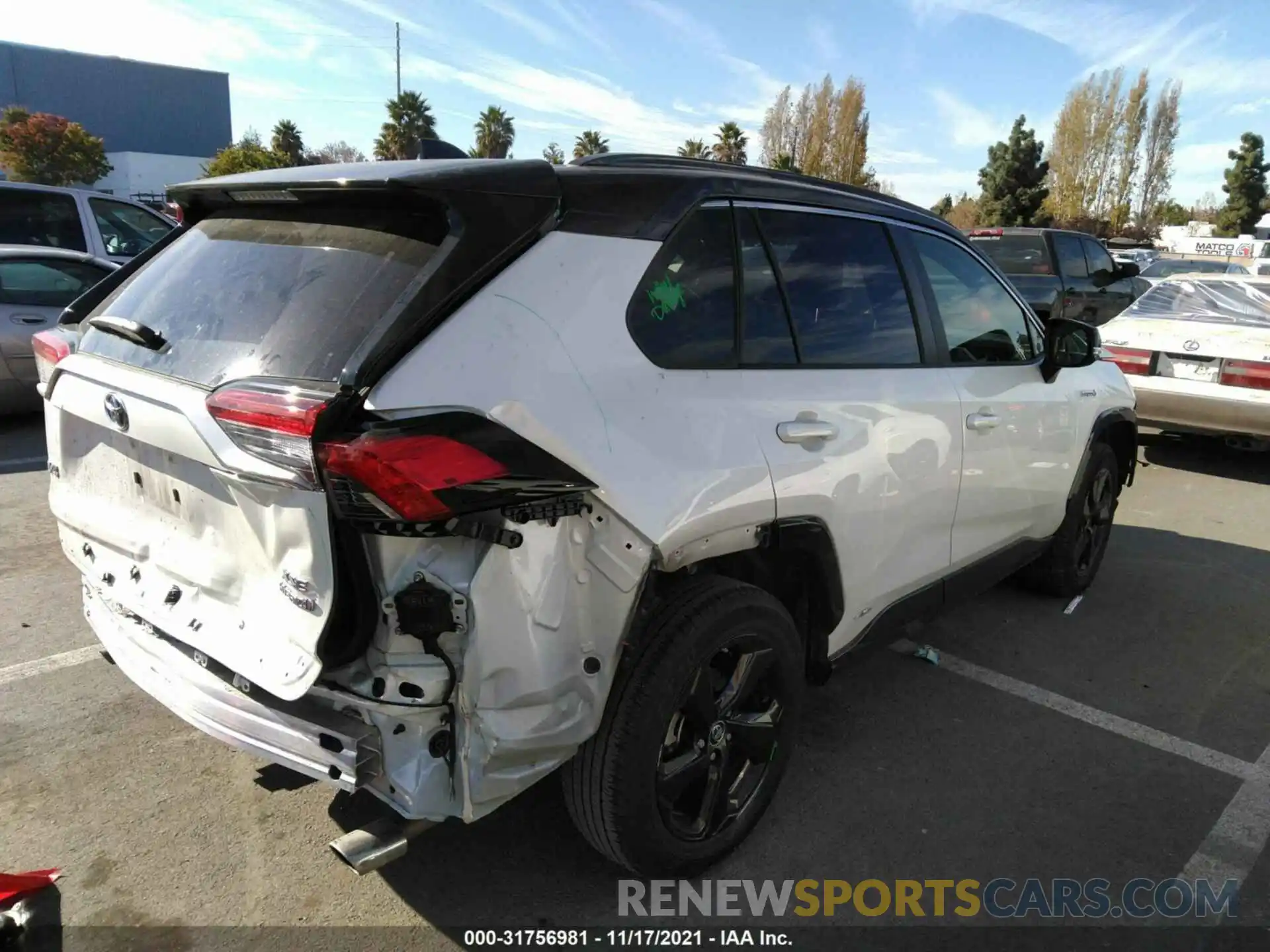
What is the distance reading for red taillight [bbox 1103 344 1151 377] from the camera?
7.42m

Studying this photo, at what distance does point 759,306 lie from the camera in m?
2.64

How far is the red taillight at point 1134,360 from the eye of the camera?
7.42 meters

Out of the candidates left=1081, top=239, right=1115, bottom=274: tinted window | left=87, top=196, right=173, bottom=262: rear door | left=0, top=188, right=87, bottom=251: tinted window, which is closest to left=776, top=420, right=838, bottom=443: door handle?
left=87, top=196, right=173, bottom=262: rear door

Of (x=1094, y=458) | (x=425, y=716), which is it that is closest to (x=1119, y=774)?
(x=1094, y=458)

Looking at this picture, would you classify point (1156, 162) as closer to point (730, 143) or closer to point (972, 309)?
point (730, 143)

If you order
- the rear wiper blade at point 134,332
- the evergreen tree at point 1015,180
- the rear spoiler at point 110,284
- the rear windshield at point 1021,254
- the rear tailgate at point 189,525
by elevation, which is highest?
the evergreen tree at point 1015,180

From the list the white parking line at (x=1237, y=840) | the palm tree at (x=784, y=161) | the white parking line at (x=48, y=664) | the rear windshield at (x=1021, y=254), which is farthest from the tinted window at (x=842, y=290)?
the palm tree at (x=784, y=161)

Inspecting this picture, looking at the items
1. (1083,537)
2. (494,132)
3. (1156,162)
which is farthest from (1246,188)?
(1083,537)

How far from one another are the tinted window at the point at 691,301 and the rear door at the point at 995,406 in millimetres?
1217

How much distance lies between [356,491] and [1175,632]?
431 centimetres

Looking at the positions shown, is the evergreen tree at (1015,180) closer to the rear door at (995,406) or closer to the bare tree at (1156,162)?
the bare tree at (1156,162)

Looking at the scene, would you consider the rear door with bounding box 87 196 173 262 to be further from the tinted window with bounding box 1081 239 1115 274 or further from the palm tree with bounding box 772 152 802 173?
the palm tree with bounding box 772 152 802 173

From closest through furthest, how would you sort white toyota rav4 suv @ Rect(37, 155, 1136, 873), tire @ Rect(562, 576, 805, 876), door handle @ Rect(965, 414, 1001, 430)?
white toyota rav4 suv @ Rect(37, 155, 1136, 873) → tire @ Rect(562, 576, 805, 876) → door handle @ Rect(965, 414, 1001, 430)

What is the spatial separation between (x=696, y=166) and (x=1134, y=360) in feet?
20.6
